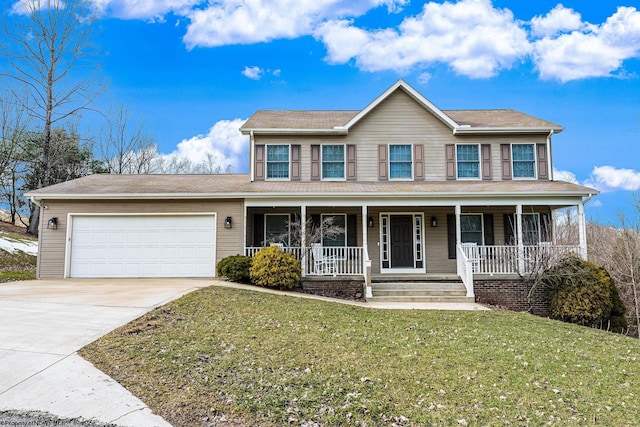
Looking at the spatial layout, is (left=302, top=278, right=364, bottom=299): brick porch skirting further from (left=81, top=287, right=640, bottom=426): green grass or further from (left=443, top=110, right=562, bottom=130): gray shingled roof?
(left=443, top=110, right=562, bottom=130): gray shingled roof

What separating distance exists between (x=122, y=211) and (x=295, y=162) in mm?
6138

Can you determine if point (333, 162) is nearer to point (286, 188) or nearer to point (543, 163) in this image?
point (286, 188)

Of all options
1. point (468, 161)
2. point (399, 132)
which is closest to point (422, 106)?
point (399, 132)

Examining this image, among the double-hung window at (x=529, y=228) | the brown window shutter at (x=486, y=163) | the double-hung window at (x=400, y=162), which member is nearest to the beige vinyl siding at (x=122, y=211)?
the double-hung window at (x=400, y=162)

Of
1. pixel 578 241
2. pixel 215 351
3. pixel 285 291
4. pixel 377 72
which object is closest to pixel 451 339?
pixel 215 351

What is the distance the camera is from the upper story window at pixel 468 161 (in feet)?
50.0

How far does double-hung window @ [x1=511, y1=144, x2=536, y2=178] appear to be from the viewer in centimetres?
1526

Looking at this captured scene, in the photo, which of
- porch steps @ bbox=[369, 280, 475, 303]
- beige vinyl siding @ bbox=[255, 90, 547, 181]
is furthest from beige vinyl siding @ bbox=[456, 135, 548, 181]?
porch steps @ bbox=[369, 280, 475, 303]

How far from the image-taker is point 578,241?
45.2 ft

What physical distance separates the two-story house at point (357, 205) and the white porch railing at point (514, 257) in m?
0.06

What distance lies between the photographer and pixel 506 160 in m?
15.3

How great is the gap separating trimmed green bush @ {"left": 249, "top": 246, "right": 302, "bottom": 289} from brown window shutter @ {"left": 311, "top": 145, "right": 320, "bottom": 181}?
3924 mm

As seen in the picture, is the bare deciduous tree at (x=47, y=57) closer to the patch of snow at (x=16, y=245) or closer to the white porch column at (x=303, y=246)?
the patch of snow at (x=16, y=245)

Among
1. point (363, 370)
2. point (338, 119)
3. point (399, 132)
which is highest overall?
point (338, 119)
